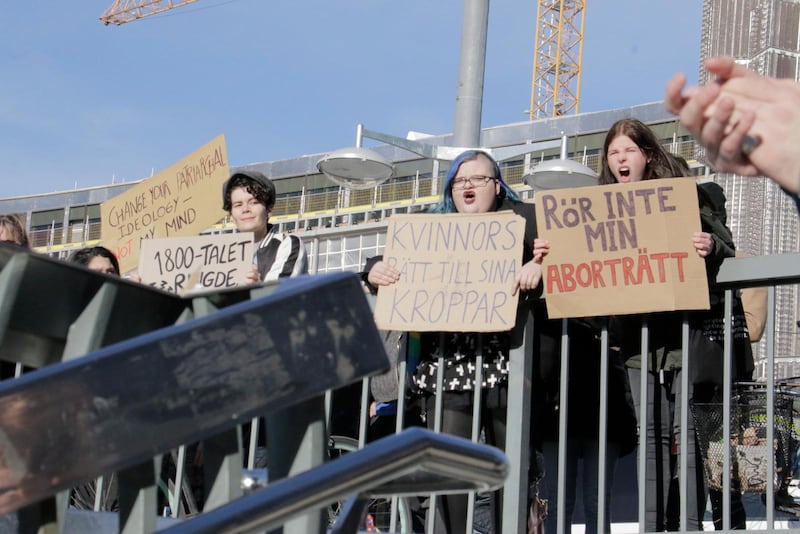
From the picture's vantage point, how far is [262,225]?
6246 millimetres

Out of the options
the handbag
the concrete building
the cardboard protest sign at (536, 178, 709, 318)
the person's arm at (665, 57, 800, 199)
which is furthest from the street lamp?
the concrete building

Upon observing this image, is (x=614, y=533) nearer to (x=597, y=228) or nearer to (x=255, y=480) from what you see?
(x=597, y=228)

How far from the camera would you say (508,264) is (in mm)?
5062

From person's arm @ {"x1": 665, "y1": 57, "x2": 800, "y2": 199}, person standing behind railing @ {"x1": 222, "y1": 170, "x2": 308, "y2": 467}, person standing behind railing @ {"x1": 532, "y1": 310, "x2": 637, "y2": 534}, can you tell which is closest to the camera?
person's arm @ {"x1": 665, "y1": 57, "x2": 800, "y2": 199}

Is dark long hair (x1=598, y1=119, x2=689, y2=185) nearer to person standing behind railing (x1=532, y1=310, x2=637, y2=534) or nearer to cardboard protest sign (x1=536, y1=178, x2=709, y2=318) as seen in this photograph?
cardboard protest sign (x1=536, y1=178, x2=709, y2=318)

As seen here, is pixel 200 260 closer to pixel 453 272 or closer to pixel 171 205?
pixel 453 272

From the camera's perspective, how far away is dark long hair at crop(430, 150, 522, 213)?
5422 millimetres

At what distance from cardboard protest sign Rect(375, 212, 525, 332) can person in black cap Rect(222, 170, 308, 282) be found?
0.82m

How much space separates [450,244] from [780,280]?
1341 millimetres

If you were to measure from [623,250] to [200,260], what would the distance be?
216 centimetres

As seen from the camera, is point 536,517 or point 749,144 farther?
point 536,517

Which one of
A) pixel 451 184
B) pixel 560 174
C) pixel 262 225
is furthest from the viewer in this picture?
pixel 560 174

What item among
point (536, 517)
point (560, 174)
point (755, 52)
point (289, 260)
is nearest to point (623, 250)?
point (536, 517)

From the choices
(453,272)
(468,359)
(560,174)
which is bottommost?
(468,359)
